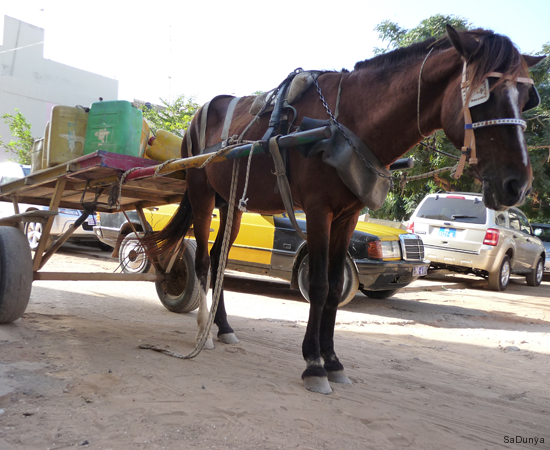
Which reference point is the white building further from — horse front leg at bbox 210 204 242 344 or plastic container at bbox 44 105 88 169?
horse front leg at bbox 210 204 242 344

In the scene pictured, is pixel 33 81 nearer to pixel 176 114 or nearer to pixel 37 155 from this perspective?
pixel 176 114

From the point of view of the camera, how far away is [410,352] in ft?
14.3

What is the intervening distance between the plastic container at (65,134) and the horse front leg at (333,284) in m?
2.53

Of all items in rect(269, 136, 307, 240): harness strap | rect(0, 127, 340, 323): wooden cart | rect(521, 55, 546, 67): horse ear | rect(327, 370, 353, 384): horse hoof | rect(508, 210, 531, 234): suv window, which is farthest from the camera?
rect(508, 210, 531, 234): suv window

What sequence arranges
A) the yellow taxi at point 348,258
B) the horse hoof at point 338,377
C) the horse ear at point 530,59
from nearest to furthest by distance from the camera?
1. the horse ear at point 530,59
2. the horse hoof at point 338,377
3. the yellow taxi at point 348,258

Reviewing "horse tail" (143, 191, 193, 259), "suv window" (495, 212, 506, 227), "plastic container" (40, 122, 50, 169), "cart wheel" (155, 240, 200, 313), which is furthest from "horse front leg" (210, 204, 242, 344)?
"suv window" (495, 212, 506, 227)

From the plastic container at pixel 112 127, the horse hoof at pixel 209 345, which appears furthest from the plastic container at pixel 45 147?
the horse hoof at pixel 209 345

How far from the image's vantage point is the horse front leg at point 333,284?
3.36m

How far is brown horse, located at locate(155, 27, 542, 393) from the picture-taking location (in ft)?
8.37

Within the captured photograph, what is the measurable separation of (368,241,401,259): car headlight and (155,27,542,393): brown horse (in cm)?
350

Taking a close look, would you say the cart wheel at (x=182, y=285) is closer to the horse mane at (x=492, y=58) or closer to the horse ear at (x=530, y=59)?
the horse mane at (x=492, y=58)

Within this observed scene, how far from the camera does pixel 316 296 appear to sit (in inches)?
124

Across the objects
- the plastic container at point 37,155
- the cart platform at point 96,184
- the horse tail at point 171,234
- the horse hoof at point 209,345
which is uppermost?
the plastic container at point 37,155

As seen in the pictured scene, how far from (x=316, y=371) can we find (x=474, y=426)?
95 cm
